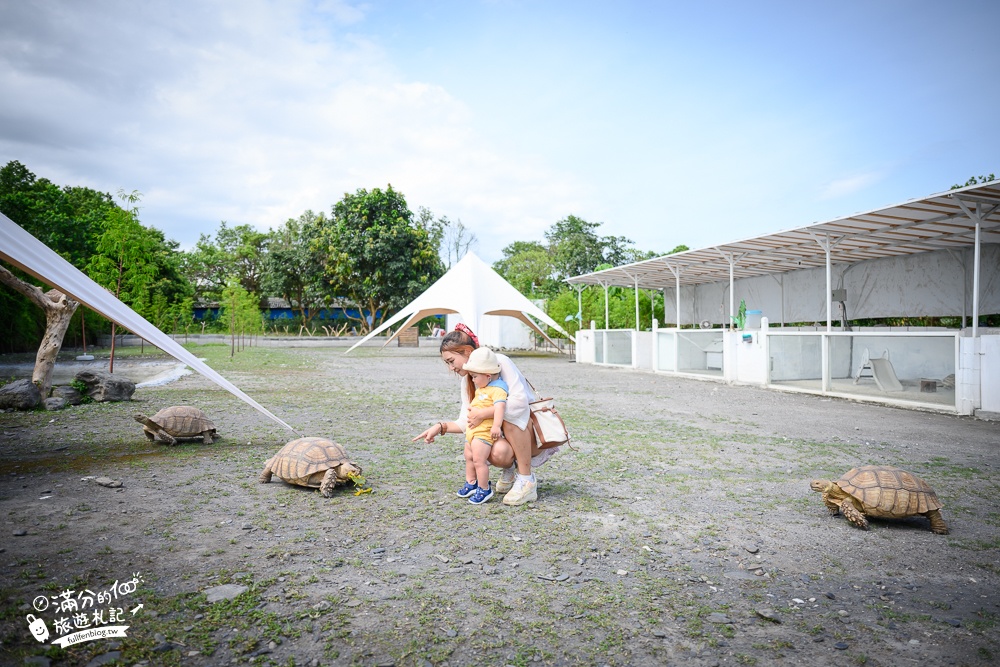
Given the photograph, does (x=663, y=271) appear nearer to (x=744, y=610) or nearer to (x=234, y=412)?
(x=234, y=412)

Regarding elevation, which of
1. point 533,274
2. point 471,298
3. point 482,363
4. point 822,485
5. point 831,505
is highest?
point 533,274

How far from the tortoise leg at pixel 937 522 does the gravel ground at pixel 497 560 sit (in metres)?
0.09

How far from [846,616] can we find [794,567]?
53 cm

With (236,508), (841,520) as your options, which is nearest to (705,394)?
(841,520)

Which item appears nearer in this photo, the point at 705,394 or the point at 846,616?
the point at 846,616

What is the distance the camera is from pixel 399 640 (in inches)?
92.3

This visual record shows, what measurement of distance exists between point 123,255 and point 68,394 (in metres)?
5.35

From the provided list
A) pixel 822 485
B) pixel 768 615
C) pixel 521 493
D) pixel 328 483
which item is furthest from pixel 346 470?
pixel 822 485

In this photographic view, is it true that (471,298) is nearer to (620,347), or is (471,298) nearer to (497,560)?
(620,347)

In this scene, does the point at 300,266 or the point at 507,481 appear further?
the point at 300,266

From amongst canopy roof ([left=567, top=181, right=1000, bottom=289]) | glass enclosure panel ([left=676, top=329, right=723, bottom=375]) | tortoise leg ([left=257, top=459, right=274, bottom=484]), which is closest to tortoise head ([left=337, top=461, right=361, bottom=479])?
tortoise leg ([left=257, top=459, right=274, bottom=484])

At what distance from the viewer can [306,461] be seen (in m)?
4.48

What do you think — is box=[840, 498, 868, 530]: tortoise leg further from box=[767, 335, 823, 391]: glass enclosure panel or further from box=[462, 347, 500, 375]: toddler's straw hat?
box=[767, 335, 823, 391]: glass enclosure panel

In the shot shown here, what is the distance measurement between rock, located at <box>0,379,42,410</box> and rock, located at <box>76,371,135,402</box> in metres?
0.91
